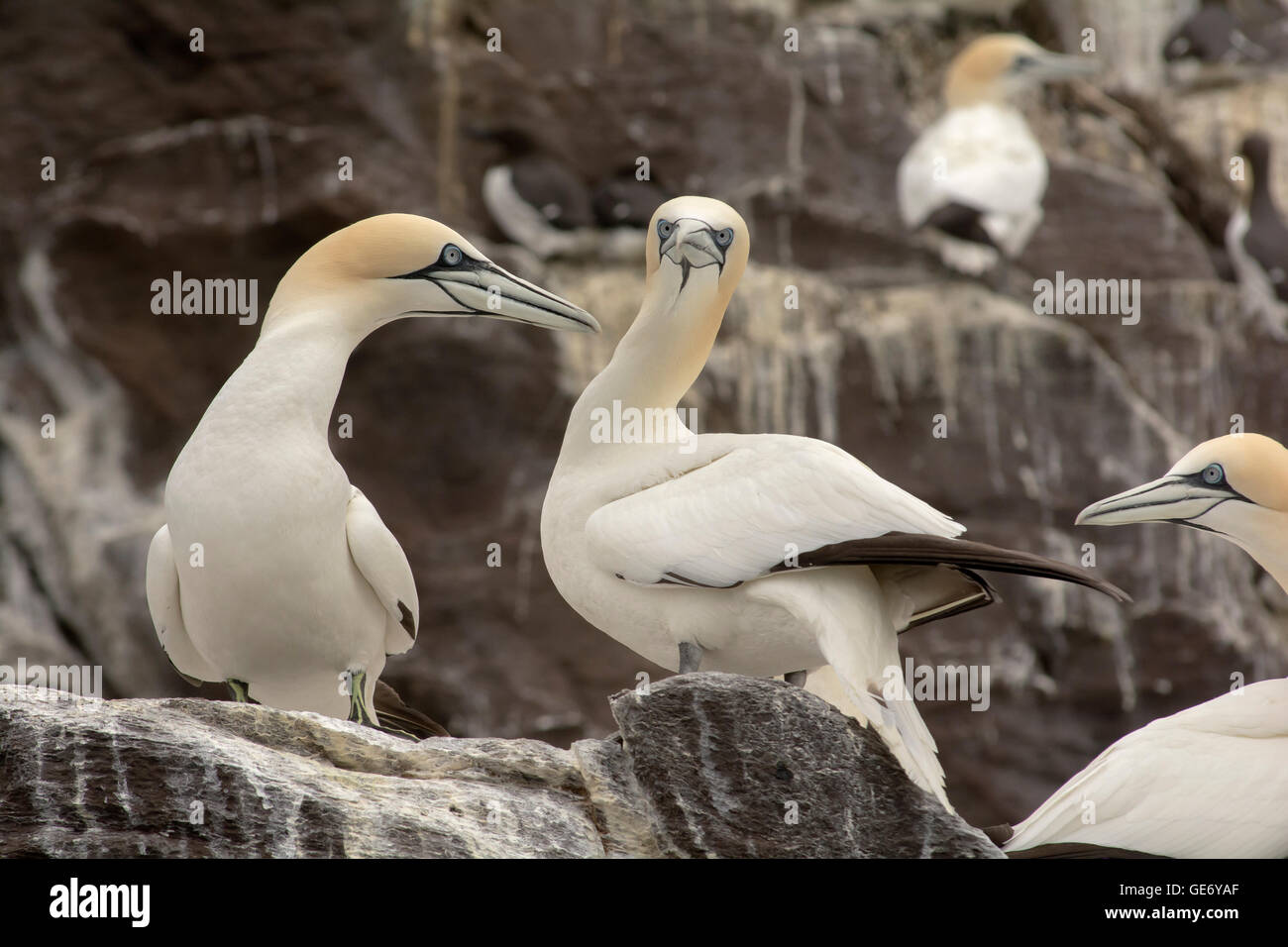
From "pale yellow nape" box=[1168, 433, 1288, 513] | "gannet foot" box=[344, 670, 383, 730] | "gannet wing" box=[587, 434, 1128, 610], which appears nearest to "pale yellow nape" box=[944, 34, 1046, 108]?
"pale yellow nape" box=[1168, 433, 1288, 513]

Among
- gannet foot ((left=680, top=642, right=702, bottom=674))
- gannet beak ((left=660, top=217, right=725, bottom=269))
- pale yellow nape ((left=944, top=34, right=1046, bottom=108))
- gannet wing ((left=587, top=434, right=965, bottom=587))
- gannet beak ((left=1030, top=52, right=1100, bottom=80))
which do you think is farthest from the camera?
gannet beak ((left=1030, top=52, right=1100, bottom=80))

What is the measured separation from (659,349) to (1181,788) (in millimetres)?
2173

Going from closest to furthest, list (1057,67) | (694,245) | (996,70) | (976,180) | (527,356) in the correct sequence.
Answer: (694,245) < (527,356) < (976,180) < (996,70) < (1057,67)

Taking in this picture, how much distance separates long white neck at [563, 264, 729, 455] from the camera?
555cm

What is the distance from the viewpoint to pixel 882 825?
4535 millimetres

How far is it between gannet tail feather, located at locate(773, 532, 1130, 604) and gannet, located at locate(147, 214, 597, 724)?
1.24 metres

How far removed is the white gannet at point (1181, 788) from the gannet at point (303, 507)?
213cm

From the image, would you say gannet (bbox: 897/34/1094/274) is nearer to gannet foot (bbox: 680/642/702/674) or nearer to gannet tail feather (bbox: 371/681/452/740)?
gannet tail feather (bbox: 371/681/452/740)

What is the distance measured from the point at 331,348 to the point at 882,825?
2.36m

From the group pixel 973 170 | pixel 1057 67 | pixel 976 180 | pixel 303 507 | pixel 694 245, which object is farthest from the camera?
pixel 1057 67

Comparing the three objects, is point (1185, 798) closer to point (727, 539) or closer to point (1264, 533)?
point (1264, 533)

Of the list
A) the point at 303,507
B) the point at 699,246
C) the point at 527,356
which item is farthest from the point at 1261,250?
the point at 303,507

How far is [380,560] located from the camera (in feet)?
18.1

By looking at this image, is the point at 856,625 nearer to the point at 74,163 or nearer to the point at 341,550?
the point at 341,550
